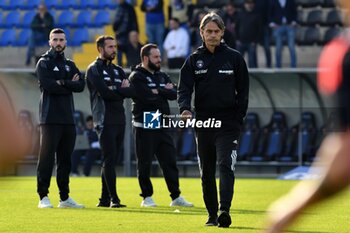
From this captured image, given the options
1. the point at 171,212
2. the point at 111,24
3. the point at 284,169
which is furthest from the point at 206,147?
the point at 111,24

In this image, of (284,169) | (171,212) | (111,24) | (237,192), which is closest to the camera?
(171,212)

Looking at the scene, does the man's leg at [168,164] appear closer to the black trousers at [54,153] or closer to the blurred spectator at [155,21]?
the black trousers at [54,153]

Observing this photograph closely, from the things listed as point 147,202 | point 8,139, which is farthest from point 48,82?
point 8,139

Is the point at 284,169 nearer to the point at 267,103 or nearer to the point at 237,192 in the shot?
the point at 267,103

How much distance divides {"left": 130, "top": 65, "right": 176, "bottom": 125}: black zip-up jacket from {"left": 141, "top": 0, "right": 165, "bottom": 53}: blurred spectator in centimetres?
1194

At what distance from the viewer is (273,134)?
28562 millimetres

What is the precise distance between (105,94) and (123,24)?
12.6m

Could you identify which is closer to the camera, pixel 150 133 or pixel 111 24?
pixel 150 133

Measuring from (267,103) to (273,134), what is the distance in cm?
100

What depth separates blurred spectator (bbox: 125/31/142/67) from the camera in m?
27.2

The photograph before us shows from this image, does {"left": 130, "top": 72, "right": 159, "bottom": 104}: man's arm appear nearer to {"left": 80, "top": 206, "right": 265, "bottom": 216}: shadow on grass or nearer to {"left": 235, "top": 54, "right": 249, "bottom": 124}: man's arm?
{"left": 80, "top": 206, "right": 265, "bottom": 216}: shadow on grass

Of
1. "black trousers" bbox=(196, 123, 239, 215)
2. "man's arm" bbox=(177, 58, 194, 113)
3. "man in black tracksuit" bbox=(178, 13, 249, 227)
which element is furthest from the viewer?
"man's arm" bbox=(177, 58, 194, 113)

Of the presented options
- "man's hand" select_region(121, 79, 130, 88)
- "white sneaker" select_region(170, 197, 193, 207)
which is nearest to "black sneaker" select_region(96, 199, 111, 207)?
"white sneaker" select_region(170, 197, 193, 207)

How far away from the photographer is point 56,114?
51.6ft
